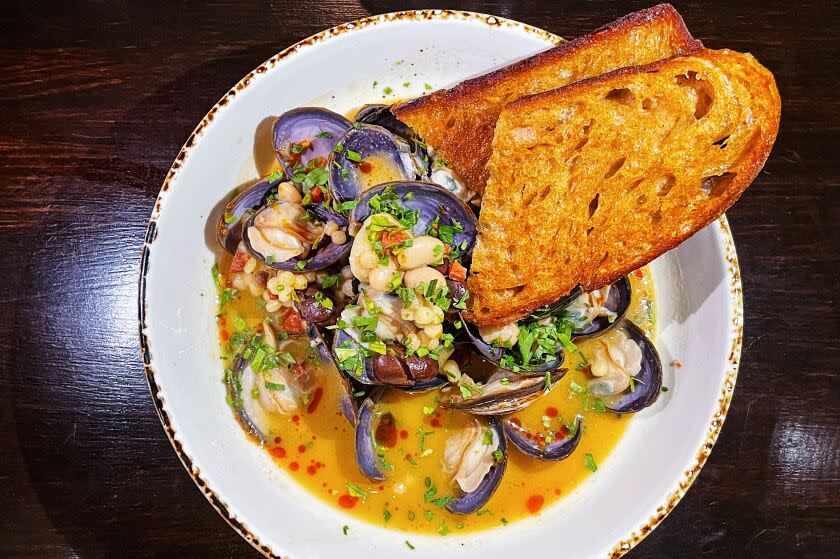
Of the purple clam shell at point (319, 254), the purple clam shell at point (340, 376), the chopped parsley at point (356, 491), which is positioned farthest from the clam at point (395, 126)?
the chopped parsley at point (356, 491)

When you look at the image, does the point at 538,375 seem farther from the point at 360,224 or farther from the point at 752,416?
the point at 752,416

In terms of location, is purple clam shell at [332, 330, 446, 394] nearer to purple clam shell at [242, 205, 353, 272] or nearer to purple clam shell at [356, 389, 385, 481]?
purple clam shell at [356, 389, 385, 481]

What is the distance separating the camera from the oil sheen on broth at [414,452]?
7.95 feet

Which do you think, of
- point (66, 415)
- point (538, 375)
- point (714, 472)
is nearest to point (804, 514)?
point (714, 472)

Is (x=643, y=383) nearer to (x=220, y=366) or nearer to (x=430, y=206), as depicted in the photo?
(x=430, y=206)

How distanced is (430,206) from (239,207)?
2.52ft

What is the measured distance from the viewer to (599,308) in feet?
7.72

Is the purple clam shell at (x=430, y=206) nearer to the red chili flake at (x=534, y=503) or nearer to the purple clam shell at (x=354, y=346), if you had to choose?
the purple clam shell at (x=354, y=346)

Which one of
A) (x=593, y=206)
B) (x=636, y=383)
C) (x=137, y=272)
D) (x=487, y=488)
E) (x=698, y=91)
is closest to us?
(x=698, y=91)

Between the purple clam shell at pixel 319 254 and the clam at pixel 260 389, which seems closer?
the purple clam shell at pixel 319 254

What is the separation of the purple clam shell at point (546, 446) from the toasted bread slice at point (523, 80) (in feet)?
3.16

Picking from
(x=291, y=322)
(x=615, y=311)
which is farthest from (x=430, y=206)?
(x=615, y=311)

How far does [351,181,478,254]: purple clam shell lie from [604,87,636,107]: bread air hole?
59cm

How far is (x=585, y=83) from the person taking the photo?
197 cm
